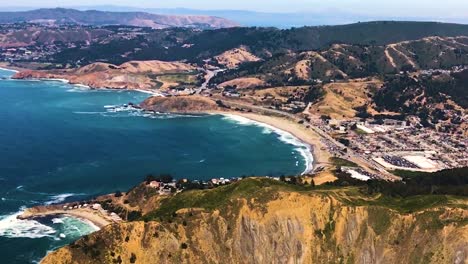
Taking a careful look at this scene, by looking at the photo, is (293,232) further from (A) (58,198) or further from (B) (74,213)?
(A) (58,198)

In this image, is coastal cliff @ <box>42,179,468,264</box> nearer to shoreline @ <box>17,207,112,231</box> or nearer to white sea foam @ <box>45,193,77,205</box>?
shoreline @ <box>17,207,112,231</box>

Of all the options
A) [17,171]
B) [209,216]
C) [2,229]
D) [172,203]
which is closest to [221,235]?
[209,216]

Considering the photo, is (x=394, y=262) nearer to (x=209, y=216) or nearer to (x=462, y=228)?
(x=462, y=228)

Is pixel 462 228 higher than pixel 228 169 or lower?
higher

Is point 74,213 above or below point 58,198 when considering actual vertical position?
above

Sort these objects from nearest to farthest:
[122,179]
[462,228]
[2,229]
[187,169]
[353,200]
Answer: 1. [462,228]
2. [353,200]
3. [2,229]
4. [122,179]
5. [187,169]

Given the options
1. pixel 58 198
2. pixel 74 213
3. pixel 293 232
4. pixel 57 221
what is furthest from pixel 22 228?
pixel 293 232
